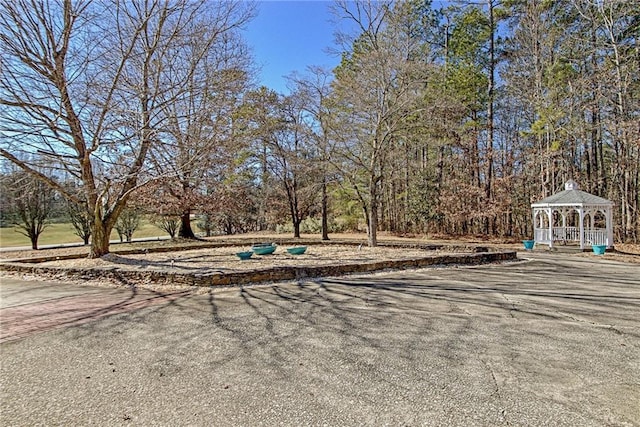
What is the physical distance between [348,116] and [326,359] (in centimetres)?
1080

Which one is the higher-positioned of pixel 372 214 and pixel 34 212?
pixel 34 212

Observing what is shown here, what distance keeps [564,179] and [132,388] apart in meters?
19.4

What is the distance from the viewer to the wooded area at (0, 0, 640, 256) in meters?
8.25

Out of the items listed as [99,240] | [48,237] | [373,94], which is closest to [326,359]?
[99,240]

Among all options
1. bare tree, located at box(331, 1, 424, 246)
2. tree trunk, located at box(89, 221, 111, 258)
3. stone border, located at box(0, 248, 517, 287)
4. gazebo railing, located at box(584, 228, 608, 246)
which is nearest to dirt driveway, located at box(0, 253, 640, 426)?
stone border, located at box(0, 248, 517, 287)

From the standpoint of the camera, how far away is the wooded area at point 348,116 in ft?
27.1

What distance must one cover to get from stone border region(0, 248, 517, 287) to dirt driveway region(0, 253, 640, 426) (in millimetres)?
674

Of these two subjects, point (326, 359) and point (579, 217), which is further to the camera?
point (579, 217)

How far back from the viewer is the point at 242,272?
6.39m

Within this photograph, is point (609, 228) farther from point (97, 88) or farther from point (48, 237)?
point (48, 237)

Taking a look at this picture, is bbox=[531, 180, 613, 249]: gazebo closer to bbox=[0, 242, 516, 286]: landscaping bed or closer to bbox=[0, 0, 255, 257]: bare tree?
bbox=[0, 242, 516, 286]: landscaping bed

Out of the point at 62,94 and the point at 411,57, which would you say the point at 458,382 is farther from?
the point at 411,57

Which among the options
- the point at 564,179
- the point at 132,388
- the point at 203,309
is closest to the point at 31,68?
the point at 203,309

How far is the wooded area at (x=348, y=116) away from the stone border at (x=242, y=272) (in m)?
1.90
